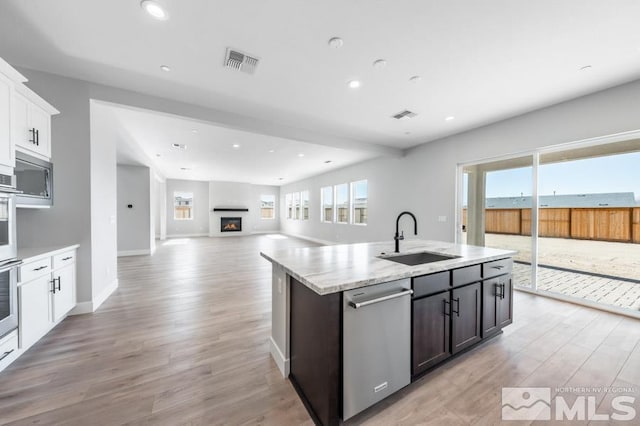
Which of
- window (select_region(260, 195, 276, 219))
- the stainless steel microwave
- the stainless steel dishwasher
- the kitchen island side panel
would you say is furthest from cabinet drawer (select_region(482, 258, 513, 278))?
window (select_region(260, 195, 276, 219))

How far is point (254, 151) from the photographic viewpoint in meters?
6.12

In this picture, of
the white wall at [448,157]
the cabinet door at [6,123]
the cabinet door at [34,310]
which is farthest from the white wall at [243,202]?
the cabinet door at [6,123]

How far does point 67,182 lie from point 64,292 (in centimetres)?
128

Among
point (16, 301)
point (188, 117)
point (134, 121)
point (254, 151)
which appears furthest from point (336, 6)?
point (254, 151)

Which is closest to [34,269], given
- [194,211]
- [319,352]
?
[319,352]

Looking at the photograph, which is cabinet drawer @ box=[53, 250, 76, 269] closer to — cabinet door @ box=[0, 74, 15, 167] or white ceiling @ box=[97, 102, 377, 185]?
cabinet door @ box=[0, 74, 15, 167]

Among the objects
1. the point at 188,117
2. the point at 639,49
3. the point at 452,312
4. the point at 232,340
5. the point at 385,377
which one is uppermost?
the point at 639,49

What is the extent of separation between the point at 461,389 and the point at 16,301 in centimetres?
360

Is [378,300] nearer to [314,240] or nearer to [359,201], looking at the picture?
[359,201]

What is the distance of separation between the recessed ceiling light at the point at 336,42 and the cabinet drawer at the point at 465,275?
88.6 inches

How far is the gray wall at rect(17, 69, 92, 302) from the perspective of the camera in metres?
2.63

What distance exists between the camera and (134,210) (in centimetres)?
668

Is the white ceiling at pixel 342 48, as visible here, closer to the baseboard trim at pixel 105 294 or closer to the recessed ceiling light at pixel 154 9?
the recessed ceiling light at pixel 154 9

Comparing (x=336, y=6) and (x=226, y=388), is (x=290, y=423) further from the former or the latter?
(x=336, y=6)
